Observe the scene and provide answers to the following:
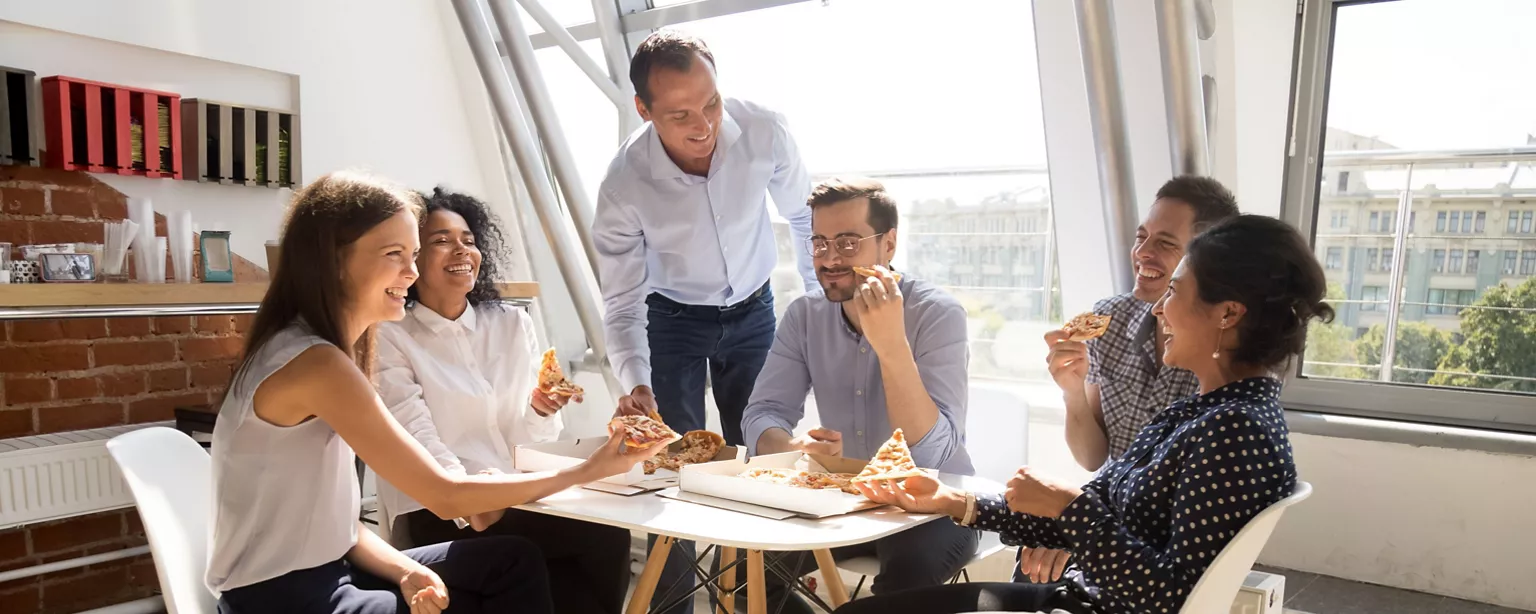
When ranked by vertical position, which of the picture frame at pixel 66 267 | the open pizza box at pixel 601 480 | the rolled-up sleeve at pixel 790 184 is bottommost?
the open pizza box at pixel 601 480

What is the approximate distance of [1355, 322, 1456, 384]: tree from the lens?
333 cm

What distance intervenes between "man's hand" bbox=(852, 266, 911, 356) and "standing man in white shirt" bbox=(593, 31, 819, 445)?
0.59 metres

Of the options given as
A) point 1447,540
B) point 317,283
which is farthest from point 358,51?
point 1447,540

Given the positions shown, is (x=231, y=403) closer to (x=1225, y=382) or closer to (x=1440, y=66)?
(x=1225, y=382)

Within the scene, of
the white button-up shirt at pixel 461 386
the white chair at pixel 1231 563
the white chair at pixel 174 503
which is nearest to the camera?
the white chair at pixel 1231 563

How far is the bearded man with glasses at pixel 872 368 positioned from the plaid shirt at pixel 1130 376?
1.08 feet

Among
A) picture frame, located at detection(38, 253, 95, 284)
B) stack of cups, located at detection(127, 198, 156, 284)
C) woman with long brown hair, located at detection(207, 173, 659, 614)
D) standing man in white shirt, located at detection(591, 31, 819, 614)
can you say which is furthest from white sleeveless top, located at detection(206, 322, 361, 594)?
stack of cups, located at detection(127, 198, 156, 284)

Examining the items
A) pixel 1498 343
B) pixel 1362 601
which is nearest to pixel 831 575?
pixel 1362 601

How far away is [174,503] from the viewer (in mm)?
1921

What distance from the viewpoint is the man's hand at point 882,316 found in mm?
2232

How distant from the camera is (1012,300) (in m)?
4.14

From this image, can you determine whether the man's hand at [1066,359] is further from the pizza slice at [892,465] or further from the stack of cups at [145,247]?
the stack of cups at [145,247]

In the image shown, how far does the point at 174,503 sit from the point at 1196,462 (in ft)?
6.06

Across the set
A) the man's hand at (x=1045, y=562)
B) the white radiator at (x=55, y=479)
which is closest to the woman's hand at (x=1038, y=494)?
the man's hand at (x=1045, y=562)
